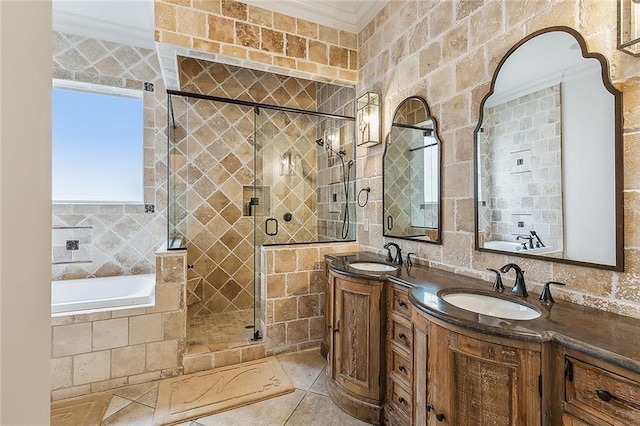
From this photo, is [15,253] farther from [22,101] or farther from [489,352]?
[489,352]

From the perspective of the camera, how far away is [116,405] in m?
2.01

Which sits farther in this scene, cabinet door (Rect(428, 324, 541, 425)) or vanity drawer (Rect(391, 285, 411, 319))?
vanity drawer (Rect(391, 285, 411, 319))

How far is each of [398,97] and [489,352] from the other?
2023mm

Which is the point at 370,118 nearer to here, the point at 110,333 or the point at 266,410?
the point at 266,410

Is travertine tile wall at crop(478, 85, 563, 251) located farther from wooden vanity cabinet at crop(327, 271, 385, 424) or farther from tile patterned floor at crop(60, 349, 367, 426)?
tile patterned floor at crop(60, 349, 367, 426)

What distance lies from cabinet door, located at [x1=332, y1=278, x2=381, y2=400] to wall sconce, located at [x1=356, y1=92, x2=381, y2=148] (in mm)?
1347

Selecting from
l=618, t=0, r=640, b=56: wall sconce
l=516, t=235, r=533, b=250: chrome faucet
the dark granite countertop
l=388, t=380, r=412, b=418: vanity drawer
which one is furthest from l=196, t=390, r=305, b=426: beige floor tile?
l=618, t=0, r=640, b=56: wall sconce

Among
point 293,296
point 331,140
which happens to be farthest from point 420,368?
point 331,140

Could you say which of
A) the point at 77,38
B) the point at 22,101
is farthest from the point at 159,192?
the point at 22,101

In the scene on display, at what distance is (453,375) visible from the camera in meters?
1.18

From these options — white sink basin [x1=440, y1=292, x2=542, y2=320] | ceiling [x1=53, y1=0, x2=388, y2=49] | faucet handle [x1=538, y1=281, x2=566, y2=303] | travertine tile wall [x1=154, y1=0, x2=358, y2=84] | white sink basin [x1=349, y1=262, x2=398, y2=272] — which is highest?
ceiling [x1=53, y1=0, x2=388, y2=49]

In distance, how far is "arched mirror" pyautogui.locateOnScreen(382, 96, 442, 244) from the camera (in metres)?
2.12

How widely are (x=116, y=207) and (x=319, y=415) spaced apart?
2.76m

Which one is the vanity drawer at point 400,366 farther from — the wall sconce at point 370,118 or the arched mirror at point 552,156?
the wall sconce at point 370,118
